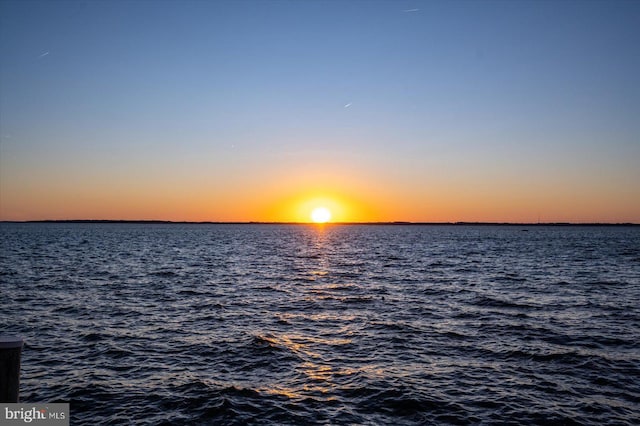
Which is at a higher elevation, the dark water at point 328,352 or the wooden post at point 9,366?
the wooden post at point 9,366

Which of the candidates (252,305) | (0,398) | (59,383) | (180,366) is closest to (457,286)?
(252,305)

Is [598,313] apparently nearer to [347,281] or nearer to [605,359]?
[605,359]

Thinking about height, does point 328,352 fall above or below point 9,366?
below

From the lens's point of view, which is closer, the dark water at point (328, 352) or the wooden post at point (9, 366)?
the wooden post at point (9, 366)

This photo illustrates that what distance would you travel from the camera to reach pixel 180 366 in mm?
17328

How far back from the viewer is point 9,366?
28.1 feet

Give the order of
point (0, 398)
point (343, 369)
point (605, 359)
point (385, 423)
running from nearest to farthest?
1. point (0, 398)
2. point (385, 423)
3. point (343, 369)
4. point (605, 359)

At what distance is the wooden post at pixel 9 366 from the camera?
8.45 meters

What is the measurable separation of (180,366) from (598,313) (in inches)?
994

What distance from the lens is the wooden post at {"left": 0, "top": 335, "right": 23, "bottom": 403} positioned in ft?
27.7

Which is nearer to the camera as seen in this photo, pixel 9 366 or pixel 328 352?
pixel 9 366

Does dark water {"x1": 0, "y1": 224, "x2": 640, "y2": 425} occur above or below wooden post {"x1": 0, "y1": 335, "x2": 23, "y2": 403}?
below

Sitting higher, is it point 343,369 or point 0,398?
point 0,398

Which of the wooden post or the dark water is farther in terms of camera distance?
the dark water
